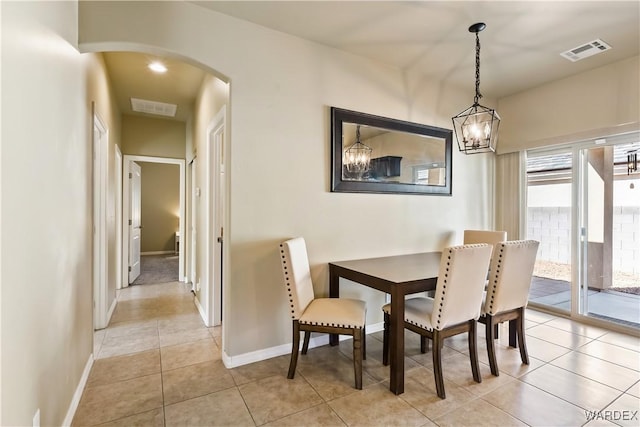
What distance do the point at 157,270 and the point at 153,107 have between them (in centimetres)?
325

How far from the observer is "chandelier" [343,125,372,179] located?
296 centimetres

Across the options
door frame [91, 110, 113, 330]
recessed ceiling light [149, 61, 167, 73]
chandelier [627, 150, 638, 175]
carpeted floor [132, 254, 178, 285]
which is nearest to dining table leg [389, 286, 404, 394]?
door frame [91, 110, 113, 330]

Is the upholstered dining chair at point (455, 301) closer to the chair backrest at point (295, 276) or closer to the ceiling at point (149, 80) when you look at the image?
the chair backrest at point (295, 276)

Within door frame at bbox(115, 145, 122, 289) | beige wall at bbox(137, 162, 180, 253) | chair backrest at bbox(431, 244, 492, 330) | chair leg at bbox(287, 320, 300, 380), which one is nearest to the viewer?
chair backrest at bbox(431, 244, 492, 330)

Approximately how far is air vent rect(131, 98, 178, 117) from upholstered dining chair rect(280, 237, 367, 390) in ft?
11.0

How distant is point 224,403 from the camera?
1957 millimetres

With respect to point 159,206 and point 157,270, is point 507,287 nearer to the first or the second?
point 157,270

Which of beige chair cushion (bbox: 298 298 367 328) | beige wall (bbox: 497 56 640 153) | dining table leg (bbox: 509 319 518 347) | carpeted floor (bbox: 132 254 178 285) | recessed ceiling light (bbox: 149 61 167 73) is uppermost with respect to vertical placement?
recessed ceiling light (bbox: 149 61 167 73)

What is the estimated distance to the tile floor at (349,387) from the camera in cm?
183

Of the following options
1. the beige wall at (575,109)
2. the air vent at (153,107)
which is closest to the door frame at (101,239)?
the air vent at (153,107)

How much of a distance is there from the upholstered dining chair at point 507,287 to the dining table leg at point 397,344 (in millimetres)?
747

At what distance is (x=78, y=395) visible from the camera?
197 cm

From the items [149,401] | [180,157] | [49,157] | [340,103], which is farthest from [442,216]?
[180,157]

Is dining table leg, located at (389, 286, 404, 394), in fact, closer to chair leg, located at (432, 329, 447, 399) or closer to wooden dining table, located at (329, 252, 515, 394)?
wooden dining table, located at (329, 252, 515, 394)
